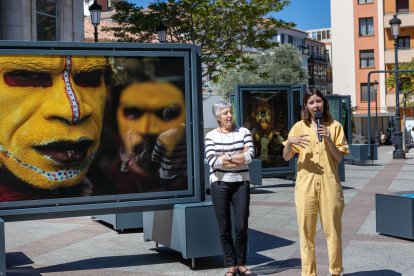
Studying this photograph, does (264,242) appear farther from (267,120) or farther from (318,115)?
(267,120)

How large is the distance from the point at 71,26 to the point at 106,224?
673 inches

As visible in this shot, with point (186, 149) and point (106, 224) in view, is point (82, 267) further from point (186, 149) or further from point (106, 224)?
point (106, 224)

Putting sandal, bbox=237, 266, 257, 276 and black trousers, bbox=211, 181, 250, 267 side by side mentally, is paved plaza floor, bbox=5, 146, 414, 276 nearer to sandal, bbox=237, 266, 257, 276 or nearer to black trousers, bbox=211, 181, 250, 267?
sandal, bbox=237, 266, 257, 276

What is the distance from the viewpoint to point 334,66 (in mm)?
63281

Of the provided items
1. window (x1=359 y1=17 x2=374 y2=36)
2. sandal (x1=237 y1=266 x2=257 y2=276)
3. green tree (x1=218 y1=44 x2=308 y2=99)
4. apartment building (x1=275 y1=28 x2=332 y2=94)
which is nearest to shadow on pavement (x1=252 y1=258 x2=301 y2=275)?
sandal (x1=237 y1=266 x2=257 y2=276)

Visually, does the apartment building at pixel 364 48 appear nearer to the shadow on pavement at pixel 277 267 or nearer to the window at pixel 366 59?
the window at pixel 366 59

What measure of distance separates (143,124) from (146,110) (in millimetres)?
161

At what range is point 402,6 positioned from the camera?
59.6 meters

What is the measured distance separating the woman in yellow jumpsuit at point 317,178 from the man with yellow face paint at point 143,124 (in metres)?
2.05

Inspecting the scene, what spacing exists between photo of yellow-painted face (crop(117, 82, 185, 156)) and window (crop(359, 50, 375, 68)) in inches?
2254

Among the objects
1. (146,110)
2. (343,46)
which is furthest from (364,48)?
(146,110)

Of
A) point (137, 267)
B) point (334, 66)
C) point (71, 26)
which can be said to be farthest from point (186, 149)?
point (334, 66)

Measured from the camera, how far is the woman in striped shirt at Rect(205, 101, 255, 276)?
6.14 meters

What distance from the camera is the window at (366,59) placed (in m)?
61.8
